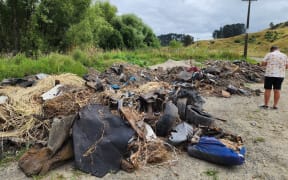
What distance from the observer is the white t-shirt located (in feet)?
17.4

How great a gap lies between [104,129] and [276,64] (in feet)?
13.2

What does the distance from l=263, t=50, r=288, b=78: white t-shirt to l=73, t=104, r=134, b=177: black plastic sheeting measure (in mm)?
3625

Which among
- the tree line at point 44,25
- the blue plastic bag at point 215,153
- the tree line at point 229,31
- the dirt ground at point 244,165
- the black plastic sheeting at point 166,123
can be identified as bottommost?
the dirt ground at point 244,165

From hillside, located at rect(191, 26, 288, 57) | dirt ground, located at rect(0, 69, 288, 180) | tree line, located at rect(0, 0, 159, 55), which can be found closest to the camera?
dirt ground, located at rect(0, 69, 288, 180)

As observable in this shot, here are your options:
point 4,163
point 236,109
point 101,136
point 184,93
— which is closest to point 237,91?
point 236,109

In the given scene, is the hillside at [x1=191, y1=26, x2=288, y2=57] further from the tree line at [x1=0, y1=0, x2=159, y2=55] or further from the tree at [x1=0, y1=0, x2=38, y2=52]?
the tree at [x1=0, y1=0, x2=38, y2=52]

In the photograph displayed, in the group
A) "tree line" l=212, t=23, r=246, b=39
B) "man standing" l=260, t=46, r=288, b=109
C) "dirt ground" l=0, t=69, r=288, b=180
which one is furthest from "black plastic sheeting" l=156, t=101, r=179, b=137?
"tree line" l=212, t=23, r=246, b=39

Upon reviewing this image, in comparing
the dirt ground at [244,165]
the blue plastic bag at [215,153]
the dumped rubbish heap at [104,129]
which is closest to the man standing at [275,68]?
the dirt ground at [244,165]

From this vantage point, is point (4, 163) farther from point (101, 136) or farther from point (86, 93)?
point (86, 93)

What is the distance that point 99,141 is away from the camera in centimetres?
313

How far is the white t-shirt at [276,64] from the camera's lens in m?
5.30

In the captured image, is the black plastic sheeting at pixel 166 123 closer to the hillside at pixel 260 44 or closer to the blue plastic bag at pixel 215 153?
the blue plastic bag at pixel 215 153

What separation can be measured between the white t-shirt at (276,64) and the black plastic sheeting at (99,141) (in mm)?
3625

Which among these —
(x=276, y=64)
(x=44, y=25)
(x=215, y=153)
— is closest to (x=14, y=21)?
(x=44, y=25)
